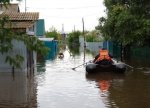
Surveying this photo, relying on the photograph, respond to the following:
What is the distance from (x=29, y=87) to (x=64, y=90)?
2.00 metres

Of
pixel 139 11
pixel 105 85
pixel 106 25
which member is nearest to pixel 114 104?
pixel 105 85

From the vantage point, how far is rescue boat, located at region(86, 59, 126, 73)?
956 inches

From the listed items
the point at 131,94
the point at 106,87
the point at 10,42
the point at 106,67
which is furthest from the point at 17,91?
the point at 10,42

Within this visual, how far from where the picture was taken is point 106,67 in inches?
971

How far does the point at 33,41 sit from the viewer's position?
4.49 m

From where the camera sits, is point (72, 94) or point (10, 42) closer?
point (10, 42)

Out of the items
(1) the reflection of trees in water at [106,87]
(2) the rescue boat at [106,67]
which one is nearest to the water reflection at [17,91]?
(1) the reflection of trees in water at [106,87]

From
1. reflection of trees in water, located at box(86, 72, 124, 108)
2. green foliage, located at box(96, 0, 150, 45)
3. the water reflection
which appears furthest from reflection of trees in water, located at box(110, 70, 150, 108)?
green foliage, located at box(96, 0, 150, 45)

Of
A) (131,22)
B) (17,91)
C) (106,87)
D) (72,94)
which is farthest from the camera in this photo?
(131,22)

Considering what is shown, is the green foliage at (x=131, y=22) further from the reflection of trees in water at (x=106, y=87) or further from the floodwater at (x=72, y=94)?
the floodwater at (x=72, y=94)

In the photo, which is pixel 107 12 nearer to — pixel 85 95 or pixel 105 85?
pixel 105 85

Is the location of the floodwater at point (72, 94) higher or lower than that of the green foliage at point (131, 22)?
lower

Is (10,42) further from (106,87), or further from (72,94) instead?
(106,87)

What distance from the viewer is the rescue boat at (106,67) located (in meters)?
24.3
